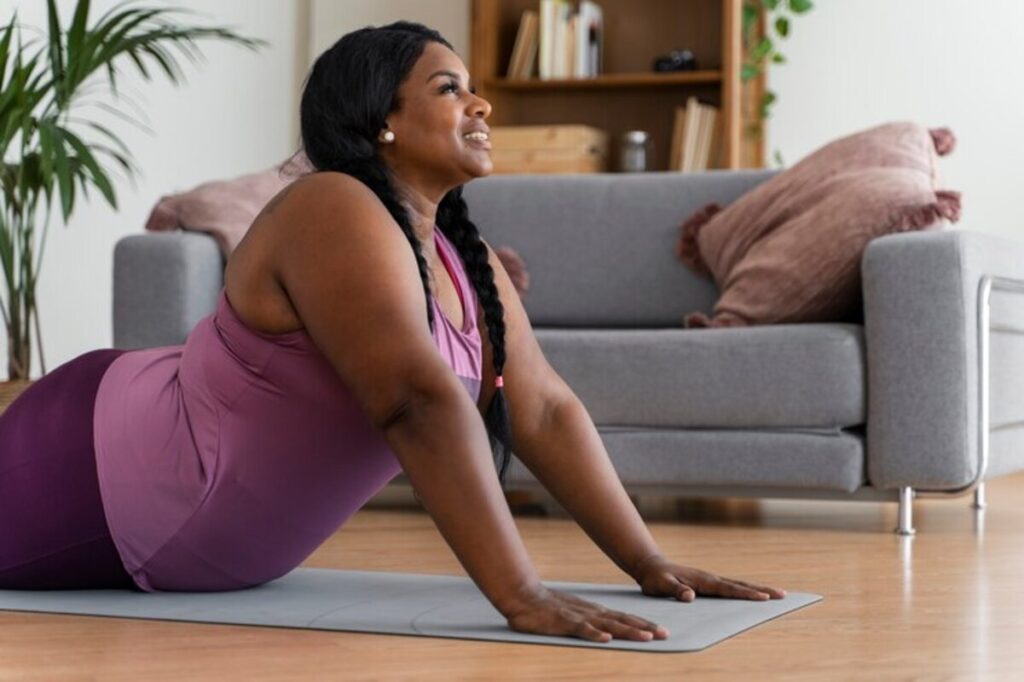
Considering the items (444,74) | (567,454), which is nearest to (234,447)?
(567,454)

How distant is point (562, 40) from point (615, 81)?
0.87 feet

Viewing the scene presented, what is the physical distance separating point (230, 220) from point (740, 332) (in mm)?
1319

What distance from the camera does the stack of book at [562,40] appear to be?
6.14 meters

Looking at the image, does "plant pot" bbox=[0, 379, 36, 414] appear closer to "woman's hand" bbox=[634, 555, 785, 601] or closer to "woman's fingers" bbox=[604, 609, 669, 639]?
"woman's hand" bbox=[634, 555, 785, 601]

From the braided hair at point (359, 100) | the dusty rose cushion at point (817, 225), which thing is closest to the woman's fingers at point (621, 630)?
the braided hair at point (359, 100)

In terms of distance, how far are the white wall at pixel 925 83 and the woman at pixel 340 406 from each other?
12.7 feet

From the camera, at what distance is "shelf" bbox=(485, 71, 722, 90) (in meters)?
5.99

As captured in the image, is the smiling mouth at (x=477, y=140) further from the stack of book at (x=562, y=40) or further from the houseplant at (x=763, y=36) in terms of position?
the stack of book at (x=562, y=40)

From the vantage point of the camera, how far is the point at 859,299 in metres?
3.79

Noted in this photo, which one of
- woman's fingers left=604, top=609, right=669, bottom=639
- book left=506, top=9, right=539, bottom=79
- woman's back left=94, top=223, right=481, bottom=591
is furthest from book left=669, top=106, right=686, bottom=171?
woman's fingers left=604, top=609, right=669, bottom=639

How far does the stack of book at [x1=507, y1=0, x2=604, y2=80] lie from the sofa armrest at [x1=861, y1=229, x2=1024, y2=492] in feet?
9.11

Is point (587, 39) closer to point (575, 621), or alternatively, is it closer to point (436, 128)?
point (436, 128)

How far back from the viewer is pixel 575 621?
1.85 metres

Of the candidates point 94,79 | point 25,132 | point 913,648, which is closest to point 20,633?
point 913,648
